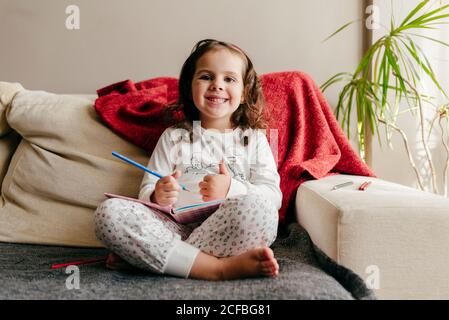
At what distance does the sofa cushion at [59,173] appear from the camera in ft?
3.93

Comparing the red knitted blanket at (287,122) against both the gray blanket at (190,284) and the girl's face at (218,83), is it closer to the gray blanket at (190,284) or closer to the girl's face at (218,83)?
the girl's face at (218,83)

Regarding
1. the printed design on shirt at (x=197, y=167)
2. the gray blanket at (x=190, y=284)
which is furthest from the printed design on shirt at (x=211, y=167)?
the gray blanket at (x=190, y=284)

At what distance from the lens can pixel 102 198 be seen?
122cm

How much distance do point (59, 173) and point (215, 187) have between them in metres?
0.52

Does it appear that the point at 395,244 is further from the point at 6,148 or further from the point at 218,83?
the point at 6,148

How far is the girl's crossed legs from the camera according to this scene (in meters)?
0.81

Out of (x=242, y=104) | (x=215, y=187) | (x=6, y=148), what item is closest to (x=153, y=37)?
(x=242, y=104)

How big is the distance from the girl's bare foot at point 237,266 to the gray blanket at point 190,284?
0.06 ft

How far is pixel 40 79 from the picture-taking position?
1.71 m

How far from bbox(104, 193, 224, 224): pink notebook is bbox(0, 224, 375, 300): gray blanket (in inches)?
6.9

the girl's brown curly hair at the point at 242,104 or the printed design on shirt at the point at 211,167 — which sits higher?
the girl's brown curly hair at the point at 242,104

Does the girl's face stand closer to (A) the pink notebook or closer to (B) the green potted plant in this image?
(A) the pink notebook

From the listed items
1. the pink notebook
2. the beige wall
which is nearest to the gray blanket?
the pink notebook

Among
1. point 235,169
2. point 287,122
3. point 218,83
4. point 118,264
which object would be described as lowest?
point 118,264
